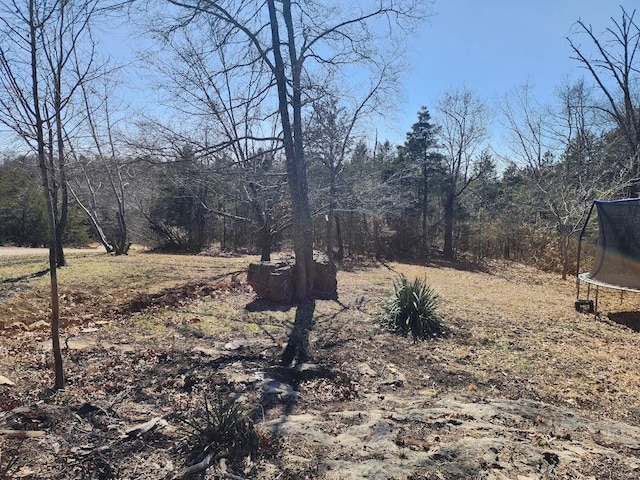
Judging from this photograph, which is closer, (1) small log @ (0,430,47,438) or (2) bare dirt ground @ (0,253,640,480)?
(2) bare dirt ground @ (0,253,640,480)

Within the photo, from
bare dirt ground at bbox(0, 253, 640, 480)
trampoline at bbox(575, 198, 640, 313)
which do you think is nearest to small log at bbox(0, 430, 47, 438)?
bare dirt ground at bbox(0, 253, 640, 480)

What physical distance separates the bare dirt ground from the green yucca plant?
9.5 inches

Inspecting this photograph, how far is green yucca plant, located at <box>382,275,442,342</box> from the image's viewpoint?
580 cm

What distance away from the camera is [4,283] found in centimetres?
776

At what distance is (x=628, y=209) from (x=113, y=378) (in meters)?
8.71

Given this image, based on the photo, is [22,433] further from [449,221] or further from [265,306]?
[449,221]

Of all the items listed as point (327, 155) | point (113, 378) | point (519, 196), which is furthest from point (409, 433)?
point (519, 196)

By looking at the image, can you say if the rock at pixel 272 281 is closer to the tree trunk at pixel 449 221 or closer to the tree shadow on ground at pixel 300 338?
the tree shadow on ground at pixel 300 338

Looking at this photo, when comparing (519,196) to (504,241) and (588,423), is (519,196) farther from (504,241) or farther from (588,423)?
(588,423)

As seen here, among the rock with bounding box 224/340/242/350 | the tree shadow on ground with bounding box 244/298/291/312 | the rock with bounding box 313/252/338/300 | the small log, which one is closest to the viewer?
the small log

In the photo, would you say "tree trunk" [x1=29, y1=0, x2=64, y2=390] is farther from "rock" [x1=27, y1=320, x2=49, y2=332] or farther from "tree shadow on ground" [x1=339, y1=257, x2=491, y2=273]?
"tree shadow on ground" [x1=339, y1=257, x2=491, y2=273]

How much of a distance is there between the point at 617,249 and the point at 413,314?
4.88 metres

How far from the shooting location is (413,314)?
5895 mm

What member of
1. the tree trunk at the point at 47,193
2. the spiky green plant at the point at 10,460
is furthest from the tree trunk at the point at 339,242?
the spiky green plant at the point at 10,460
